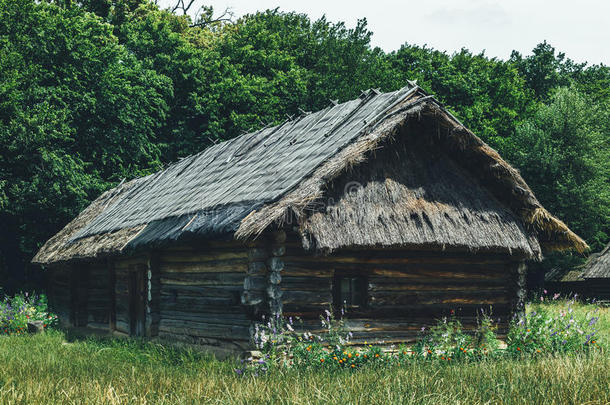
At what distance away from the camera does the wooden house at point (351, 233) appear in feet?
35.9

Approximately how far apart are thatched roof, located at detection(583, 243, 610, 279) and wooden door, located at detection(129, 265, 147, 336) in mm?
20355

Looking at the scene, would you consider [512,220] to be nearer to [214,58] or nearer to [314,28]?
[214,58]

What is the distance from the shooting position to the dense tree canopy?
24.2 meters

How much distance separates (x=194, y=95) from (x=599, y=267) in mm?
19344

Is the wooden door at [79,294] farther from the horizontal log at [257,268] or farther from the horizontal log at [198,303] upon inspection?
the horizontal log at [257,268]

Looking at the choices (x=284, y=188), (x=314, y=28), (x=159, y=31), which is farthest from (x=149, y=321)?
(x=314, y=28)

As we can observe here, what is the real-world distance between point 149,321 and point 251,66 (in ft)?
69.9

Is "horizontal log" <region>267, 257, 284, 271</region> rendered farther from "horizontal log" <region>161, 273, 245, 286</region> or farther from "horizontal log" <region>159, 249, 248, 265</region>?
"horizontal log" <region>161, 273, 245, 286</region>

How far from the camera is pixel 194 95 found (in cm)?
3056

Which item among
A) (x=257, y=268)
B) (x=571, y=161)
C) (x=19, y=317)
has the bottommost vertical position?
(x=19, y=317)

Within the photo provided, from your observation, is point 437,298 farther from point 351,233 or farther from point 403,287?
point 351,233

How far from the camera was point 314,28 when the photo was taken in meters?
37.6

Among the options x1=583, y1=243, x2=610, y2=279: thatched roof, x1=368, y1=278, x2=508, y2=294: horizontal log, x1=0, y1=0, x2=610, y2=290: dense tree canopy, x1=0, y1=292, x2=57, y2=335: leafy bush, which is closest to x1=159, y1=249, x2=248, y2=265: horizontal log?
x1=368, y1=278, x2=508, y2=294: horizontal log

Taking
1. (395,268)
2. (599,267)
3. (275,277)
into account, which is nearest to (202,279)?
(275,277)
